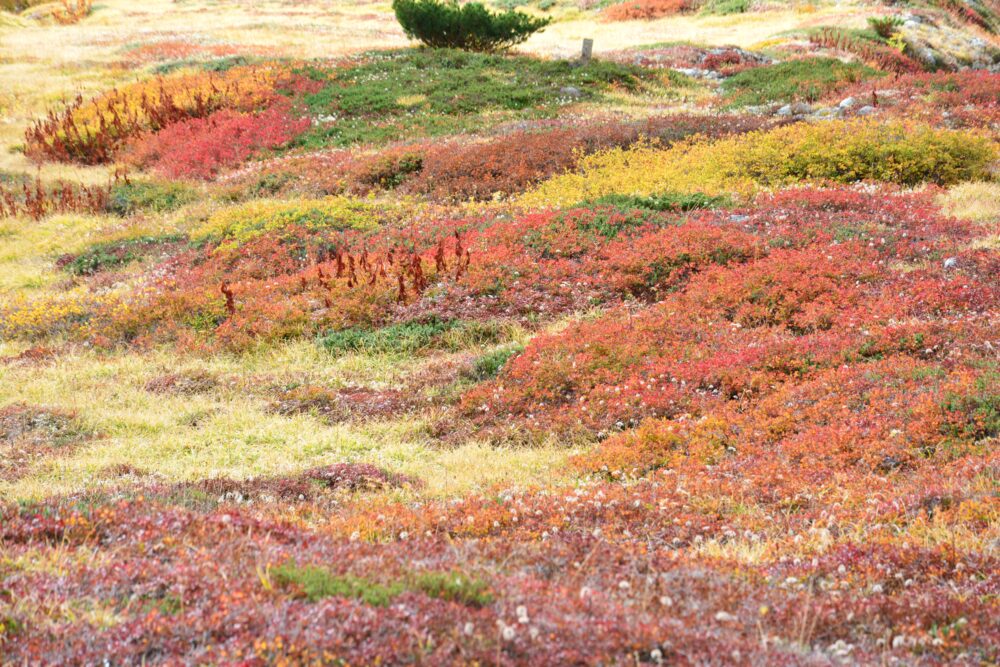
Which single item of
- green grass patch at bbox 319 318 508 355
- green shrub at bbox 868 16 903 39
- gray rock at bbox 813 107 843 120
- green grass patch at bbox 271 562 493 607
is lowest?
green grass patch at bbox 319 318 508 355

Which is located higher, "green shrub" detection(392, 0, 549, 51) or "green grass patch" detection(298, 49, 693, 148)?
"green shrub" detection(392, 0, 549, 51)

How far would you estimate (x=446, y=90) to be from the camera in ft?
97.5

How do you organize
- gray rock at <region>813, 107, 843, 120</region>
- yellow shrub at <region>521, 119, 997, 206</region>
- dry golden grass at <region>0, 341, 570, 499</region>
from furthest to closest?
gray rock at <region>813, 107, 843, 120</region>, yellow shrub at <region>521, 119, 997, 206</region>, dry golden grass at <region>0, 341, 570, 499</region>

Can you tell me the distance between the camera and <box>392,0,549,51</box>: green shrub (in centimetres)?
3469

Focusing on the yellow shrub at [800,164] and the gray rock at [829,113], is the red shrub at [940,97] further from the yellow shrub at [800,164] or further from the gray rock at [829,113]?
the yellow shrub at [800,164]

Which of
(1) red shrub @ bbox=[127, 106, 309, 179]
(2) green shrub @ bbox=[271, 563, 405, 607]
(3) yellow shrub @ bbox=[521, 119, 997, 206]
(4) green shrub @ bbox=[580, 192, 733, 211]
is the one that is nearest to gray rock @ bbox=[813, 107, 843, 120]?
(3) yellow shrub @ bbox=[521, 119, 997, 206]

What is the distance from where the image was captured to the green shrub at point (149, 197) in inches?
880

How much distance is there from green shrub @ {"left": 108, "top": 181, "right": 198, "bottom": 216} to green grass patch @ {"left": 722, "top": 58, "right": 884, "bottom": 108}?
17.8 m

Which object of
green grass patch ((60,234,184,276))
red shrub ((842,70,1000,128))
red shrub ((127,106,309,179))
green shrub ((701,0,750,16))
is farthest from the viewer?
green shrub ((701,0,750,16))

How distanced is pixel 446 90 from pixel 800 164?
15.0 meters

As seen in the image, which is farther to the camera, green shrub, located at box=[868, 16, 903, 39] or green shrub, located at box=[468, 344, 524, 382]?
green shrub, located at box=[868, 16, 903, 39]

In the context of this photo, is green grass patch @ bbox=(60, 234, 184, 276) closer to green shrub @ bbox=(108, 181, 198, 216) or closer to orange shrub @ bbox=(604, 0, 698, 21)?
green shrub @ bbox=(108, 181, 198, 216)

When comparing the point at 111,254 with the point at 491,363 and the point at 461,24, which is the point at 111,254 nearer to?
the point at 491,363

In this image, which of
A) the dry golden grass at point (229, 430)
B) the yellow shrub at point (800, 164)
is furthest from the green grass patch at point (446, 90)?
the dry golden grass at point (229, 430)
